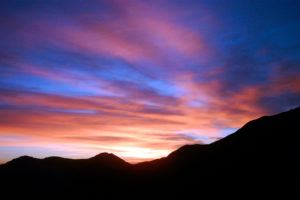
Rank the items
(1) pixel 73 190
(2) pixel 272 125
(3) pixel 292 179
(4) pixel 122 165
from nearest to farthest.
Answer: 1. (3) pixel 292 179
2. (2) pixel 272 125
3. (1) pixel 73 190
4. (4) pixel 122 165

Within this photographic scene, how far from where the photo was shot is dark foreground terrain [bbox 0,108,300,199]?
168ft

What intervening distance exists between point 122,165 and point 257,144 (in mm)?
58724

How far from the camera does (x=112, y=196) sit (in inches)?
3137

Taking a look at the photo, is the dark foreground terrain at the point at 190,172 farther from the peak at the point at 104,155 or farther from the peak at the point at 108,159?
the peak at the point at 104,155

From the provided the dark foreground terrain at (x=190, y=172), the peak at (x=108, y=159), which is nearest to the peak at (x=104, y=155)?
the peak at (x=108, y=159)

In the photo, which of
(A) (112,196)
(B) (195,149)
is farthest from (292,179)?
(A) (112,196)

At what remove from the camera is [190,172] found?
227 feet

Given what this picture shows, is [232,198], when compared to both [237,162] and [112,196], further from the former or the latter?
[112,196]

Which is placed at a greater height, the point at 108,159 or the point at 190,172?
the point at 108,159

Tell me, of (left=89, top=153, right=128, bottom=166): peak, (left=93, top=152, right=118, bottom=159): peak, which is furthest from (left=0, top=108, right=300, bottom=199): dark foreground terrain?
(left=93, top=152, right=118, bottom=159): peak

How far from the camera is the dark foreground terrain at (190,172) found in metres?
51.3

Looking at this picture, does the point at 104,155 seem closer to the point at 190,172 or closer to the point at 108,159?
the point at 108,159

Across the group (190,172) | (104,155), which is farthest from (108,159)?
(190,172)

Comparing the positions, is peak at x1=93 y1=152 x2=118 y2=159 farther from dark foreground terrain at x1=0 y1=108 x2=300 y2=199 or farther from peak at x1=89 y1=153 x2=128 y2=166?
dark foreground terrain at x1=0 y1=108 x2=300 y2=199
